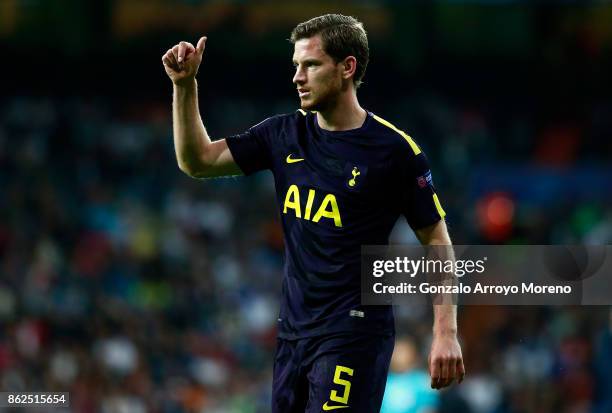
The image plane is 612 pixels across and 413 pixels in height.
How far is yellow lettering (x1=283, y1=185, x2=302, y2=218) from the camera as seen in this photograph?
4801 mm

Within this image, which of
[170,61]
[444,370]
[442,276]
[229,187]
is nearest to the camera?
[444,370]

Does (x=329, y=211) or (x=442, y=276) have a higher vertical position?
(x=329, y=211)

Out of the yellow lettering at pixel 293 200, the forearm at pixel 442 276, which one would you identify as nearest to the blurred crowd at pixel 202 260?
the forearm at pixel 442 276

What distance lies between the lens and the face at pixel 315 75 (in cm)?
473

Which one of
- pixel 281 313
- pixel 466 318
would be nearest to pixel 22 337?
pixel 466 318

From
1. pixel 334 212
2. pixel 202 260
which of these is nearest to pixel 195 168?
pixel 334 212

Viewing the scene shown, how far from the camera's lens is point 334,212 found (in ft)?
15.5

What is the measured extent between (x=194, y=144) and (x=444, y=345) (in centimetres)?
132

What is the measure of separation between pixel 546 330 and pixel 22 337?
5560mm

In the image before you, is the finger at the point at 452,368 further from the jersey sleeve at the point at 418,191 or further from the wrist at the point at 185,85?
the wrist at the point at 185,85

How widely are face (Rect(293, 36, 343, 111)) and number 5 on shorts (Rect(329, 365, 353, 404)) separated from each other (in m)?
1.05

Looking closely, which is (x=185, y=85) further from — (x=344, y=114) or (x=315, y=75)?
(x=344, y=114)

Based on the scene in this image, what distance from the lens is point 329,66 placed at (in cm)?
476

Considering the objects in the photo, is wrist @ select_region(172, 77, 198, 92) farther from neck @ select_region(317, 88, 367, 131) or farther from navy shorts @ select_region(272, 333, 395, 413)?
navy shorts @ select_region(272, 333, 395, 413)
